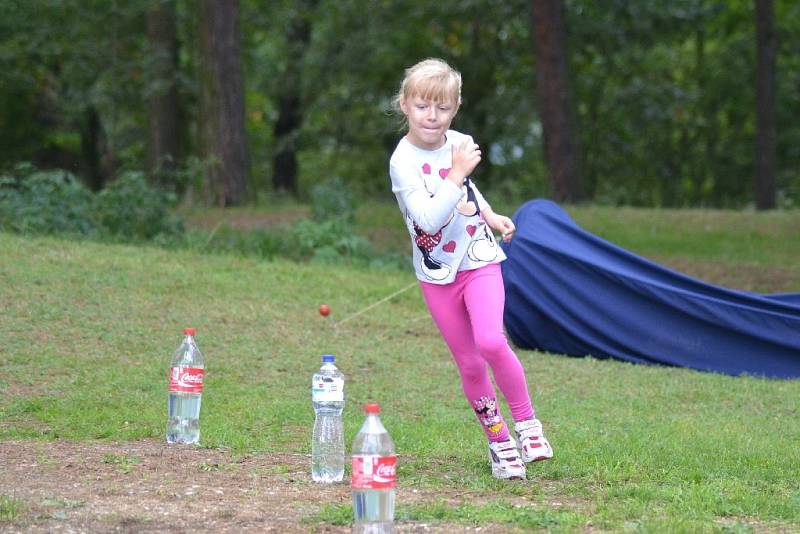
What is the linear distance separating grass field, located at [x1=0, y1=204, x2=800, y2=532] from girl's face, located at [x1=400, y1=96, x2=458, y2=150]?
1.61 metres

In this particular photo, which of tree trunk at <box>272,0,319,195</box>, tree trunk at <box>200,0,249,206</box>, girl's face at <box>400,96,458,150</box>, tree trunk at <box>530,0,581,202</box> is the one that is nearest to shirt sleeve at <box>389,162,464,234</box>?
girl's face at <box>400,96,458,150</box>

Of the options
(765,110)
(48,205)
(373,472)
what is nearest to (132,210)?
(48,205)

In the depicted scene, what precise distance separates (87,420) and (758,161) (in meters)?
17.9

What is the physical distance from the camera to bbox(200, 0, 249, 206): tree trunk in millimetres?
18547

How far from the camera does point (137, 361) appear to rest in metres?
9.02

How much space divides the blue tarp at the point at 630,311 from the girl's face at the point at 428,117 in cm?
465

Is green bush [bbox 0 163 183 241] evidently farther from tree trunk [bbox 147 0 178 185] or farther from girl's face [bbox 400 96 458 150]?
girl's face [bbox 400 96 458 150]

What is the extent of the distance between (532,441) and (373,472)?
57.4 inches

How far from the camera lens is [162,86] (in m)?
22.6

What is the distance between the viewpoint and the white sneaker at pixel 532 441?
225 inches

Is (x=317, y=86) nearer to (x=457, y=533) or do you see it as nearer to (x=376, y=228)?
(x=376, y=228)

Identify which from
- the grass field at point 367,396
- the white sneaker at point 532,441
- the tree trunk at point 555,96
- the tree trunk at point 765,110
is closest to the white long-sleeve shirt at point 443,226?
the white sneaker at point 532,441

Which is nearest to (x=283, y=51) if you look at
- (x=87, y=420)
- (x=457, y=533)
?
(x=87, y=420)

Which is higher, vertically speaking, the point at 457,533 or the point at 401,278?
the point at 401,278
